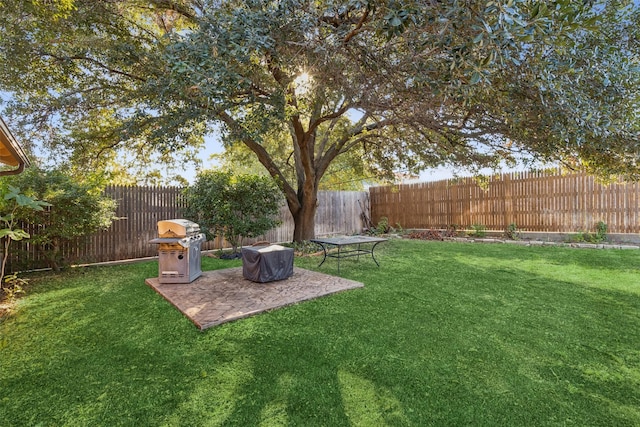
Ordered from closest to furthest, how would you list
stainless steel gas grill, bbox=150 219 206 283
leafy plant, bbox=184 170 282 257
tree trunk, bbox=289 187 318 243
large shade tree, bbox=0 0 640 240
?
large shade tree, bbox=0 0 640 240 → stainless steel gas grill, bbox=150 219 206 283 → leafy plant, bbox=184 170 282 257 → tree trunk, bbox=289 187 318 243

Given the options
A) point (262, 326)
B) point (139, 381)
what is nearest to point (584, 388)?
point (262, 326)

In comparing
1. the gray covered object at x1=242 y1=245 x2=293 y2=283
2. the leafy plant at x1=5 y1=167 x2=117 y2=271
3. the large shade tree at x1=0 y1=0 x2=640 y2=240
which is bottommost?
the gray covered object at x1=242 y1=245 x2=293 y2=283

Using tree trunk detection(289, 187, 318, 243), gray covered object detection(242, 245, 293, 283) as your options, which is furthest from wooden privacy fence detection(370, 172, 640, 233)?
gray covered object detection(242, 245, 293, 283)

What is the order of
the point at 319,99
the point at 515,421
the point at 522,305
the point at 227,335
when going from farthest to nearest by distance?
the point at 319,99
the point at 522,305
the point at 227,335
the point at 515,421

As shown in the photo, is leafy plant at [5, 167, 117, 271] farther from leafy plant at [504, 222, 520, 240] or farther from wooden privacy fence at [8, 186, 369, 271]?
leafy plant at [504, 222, 520, 240]

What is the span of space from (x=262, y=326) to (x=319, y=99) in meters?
3.71

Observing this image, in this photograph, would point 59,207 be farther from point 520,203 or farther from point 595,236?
point 595,236

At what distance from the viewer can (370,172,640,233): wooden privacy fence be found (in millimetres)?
7348

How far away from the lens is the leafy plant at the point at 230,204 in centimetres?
671

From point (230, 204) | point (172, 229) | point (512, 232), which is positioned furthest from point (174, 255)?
point (512, 232)

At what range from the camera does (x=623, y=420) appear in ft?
5.40

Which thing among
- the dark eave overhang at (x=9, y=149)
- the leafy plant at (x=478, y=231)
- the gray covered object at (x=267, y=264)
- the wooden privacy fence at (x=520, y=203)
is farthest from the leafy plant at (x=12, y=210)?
the leafy plant at (x=478, y=231)

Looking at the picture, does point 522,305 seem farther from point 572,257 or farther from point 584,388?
point 572,257

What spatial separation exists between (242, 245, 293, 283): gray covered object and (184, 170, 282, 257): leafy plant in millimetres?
2373
